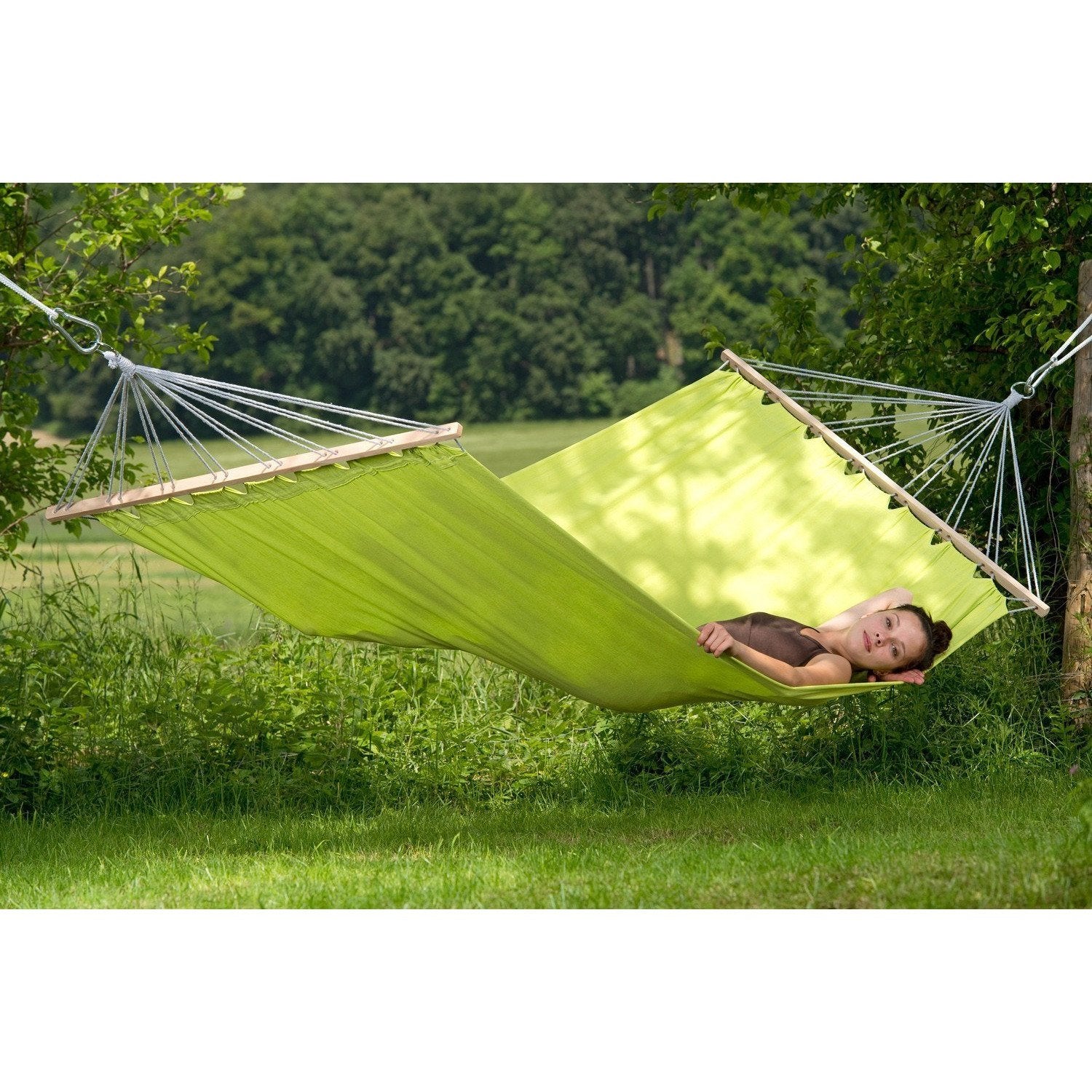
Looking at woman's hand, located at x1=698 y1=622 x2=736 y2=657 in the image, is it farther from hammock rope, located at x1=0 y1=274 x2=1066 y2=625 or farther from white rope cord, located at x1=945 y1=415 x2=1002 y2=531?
white rope cord, located at x1=945 y1=415 x2=1002 y2=531

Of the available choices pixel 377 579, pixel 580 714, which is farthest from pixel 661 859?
pixel 580 714

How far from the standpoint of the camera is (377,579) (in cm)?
310

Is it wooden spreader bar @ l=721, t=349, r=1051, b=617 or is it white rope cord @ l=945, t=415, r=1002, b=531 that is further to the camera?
white rope cord @ l=945, t=415, r=1002, b=531

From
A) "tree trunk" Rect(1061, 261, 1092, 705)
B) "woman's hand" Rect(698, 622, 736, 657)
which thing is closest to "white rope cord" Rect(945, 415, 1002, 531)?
"tree trunk" Rect(1061, 261, 1092, 705)

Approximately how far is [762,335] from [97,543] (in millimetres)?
11767

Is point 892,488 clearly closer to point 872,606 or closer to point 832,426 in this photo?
point 872,606

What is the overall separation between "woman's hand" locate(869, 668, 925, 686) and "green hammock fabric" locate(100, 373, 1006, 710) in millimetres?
178

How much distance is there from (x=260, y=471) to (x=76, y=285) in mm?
1730

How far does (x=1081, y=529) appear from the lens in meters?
3.92

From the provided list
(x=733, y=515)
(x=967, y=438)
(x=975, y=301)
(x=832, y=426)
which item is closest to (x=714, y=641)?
(x=733, y=515)

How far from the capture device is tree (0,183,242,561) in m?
4.11

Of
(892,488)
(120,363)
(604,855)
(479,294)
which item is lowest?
(604,855)

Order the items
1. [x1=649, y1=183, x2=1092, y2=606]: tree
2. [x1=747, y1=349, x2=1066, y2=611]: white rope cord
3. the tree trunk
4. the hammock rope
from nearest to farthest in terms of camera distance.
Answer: the hammock rope
[x1=747, y1=349, x2=1066, y2=611]: white rope cord
the tree trunk
[x1=649, y1=183, x2=1092, y2=606]: tree

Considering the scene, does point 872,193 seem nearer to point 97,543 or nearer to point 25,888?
point 25,888
